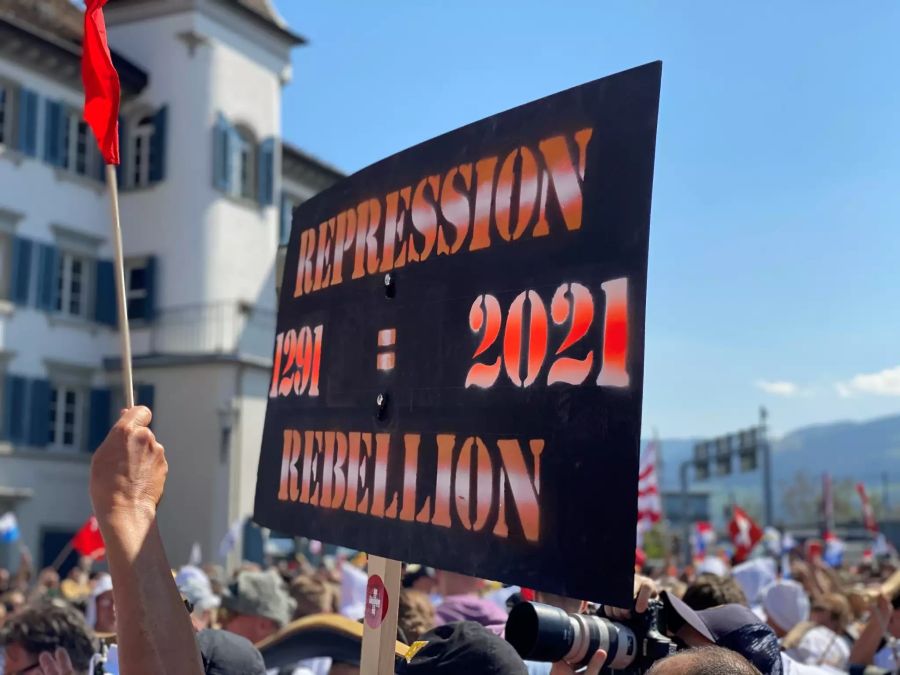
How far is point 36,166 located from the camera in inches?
893

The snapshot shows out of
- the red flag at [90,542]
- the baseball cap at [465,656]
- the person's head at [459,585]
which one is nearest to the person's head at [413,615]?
the person's head at [459,585]

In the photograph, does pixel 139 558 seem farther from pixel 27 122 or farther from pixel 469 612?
pixel 27 122

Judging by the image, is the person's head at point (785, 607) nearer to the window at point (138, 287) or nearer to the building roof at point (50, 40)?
the window at point (138, 287)

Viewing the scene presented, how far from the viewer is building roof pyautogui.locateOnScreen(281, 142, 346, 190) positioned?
1118 inches

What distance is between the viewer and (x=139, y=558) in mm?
2061

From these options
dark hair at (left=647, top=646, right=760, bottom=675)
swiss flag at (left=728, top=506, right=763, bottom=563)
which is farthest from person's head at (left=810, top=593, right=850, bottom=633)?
swiss flag at (left=728, top=506, right=763, bottom=563)

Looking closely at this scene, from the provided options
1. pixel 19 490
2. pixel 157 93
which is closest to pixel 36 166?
pixel 157 93

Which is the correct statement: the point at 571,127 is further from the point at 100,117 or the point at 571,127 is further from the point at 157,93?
the point at 157,93

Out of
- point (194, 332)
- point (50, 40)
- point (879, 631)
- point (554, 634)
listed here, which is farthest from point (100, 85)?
point (50, 40)

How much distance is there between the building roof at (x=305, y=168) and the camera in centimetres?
2841

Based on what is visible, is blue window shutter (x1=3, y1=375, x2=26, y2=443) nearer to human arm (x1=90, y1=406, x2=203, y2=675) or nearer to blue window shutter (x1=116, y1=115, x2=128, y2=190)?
blue window shutter (x1=116, y1=115, x2=128, y2=190)

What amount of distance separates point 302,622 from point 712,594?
1645 mm

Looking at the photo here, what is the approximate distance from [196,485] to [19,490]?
11.5ft

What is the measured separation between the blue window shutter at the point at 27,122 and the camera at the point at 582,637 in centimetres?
2198
